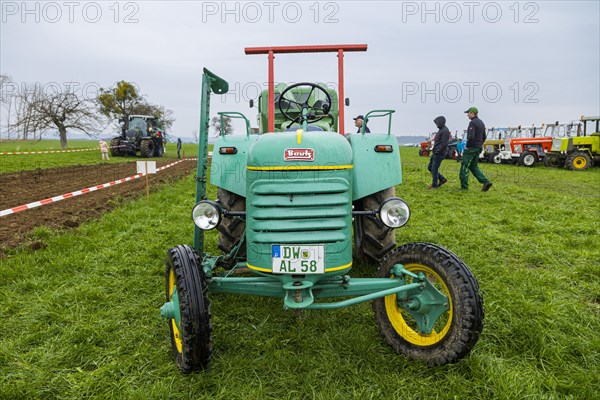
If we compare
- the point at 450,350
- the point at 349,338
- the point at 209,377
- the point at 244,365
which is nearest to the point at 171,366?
the point at 209,377

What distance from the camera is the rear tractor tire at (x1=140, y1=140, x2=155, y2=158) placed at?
19688 millimetres

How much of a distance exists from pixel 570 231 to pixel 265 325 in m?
4.56

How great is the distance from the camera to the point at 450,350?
2.24 meters

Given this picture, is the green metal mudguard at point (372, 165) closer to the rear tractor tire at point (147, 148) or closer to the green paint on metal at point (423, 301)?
the green paint on metal at point (423, 301)

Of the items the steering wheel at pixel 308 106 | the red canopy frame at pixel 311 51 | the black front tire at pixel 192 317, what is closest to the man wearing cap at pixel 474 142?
the steering wheel at pixel 308 106

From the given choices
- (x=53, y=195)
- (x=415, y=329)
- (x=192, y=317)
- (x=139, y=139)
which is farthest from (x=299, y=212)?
(x=139, y=139)

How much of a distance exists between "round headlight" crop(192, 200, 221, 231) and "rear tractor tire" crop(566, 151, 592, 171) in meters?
16.7

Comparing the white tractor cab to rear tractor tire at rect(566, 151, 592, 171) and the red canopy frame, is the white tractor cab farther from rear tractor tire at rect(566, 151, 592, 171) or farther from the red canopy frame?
the red canopy frame

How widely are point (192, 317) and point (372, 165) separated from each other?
1686 mm

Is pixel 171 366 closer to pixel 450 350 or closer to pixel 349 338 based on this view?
pixel 349 338

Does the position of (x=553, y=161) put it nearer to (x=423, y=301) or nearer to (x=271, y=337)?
(x=423, y=301)

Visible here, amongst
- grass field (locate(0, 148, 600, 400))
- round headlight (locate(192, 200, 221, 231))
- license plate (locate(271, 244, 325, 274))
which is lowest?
grass field (locate(0, 148, 600, 400))

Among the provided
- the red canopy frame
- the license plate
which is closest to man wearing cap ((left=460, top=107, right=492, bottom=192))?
the red canopy frame

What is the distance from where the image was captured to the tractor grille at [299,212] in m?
2.34
